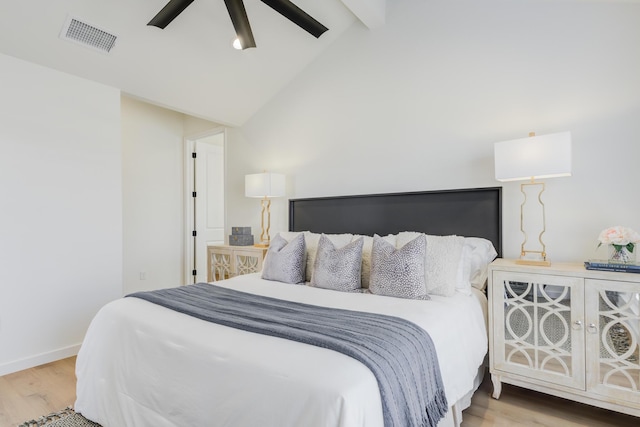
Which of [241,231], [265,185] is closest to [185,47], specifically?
[265,185]

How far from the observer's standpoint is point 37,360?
2779mm

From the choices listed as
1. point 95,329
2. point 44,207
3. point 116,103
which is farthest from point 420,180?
point 44,207

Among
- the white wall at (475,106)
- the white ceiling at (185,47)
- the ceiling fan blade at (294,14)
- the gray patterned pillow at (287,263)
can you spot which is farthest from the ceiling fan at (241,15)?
the gray patterned pillow at (287,263)

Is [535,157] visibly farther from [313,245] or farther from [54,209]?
[54,209]

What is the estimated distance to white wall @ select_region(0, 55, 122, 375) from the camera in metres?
2.65

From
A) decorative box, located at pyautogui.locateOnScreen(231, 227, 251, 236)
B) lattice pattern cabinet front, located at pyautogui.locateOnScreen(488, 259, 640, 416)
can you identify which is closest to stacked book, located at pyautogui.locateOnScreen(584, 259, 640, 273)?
lattice pattern cabinet front, located at pyautogui.locateOnScreen(488, 259, 640, 416)

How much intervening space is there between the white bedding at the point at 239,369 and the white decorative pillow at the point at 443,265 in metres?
0.09

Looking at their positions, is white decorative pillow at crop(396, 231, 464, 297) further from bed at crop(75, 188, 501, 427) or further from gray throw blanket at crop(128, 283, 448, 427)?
gray throw blanket at crop(128, 283, 448, 427)

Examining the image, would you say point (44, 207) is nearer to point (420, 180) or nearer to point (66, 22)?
point (66, 22)

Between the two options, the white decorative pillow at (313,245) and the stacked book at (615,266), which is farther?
the white decorative pillow at (313,245)

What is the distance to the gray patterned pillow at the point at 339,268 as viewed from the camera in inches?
93.1

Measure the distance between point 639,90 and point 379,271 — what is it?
1.99 meters

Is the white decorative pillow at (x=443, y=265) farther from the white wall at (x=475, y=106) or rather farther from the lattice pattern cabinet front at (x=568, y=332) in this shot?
Result: the white wall at (x=475, y=106)

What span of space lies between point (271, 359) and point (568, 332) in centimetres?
179
